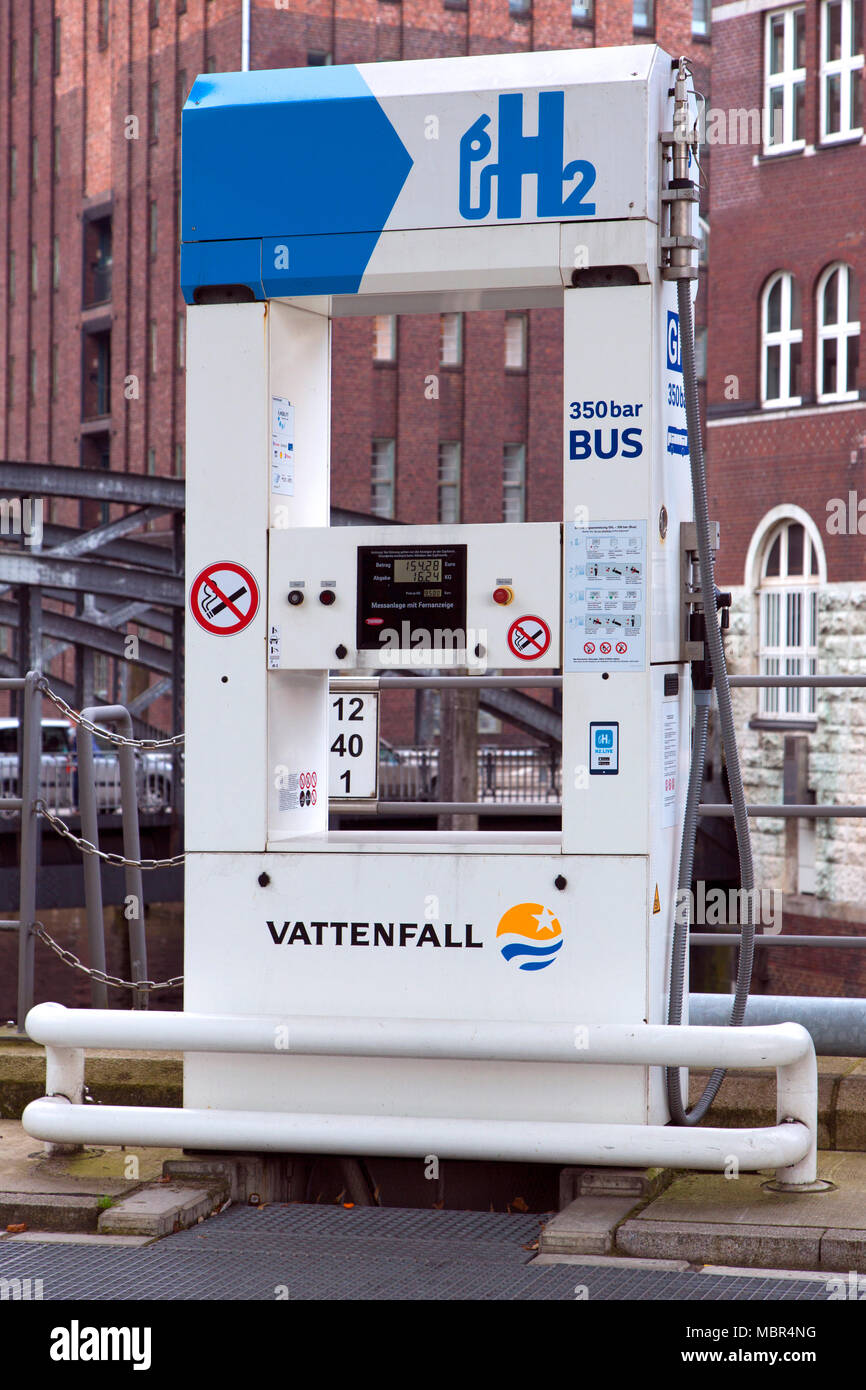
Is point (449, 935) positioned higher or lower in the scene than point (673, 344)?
lower

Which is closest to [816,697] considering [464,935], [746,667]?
[746,667]

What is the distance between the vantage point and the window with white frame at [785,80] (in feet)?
94.5

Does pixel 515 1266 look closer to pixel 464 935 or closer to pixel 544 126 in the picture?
pixel 464 935

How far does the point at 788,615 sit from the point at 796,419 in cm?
316

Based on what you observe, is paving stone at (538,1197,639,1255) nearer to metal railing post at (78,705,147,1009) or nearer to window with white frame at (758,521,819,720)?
metal railing post at (78,705,147,1009)

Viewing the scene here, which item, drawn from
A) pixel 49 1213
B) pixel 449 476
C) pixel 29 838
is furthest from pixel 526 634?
pixel 449 476

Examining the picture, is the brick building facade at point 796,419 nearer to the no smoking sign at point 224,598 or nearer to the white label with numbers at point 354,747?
the white label with numbers at point 354,747

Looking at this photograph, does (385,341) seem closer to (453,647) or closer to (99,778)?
(99,778)

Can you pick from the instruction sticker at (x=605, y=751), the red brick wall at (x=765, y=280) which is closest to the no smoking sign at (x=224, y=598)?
the instruction sticker at (x=605, y=751)

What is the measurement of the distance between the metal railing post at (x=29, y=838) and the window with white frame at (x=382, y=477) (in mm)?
39096

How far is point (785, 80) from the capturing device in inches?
1144

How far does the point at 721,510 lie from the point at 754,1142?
85.8ft

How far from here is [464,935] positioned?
544 cm

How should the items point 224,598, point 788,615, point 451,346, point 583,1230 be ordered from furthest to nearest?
A: point 451,346, point 788,615, point 224,598, point 583,1230
